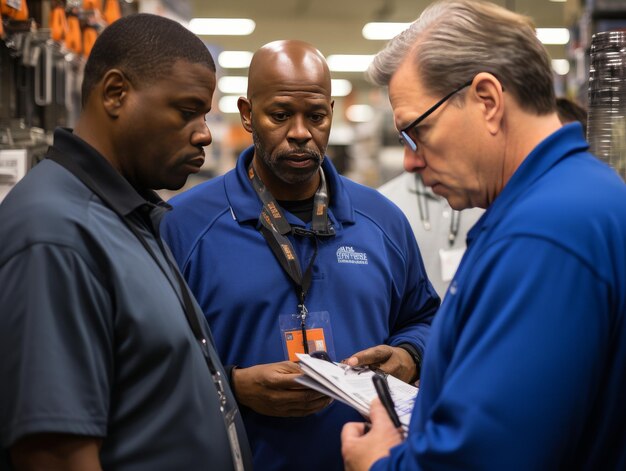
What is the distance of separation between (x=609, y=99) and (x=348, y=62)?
15458 mm

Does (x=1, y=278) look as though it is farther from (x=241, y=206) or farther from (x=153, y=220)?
(x=241, y=206)

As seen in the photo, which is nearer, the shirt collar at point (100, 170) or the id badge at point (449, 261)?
the shirt collar at point (100, 170)

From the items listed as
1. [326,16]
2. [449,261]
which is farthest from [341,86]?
[449,261]

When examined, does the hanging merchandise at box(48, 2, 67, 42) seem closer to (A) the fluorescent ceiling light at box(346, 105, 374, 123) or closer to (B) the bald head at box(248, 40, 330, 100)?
(B) the bald head at box(248, 40, 330, 100)

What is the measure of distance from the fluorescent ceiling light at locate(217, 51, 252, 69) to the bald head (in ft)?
44.1

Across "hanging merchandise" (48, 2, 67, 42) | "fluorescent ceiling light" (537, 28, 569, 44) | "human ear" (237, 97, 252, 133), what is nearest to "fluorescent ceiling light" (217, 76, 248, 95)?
"fluorescent ceiling light" (537, 28, 569, 44)

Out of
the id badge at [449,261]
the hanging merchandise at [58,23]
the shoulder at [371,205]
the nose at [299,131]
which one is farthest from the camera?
the id badge at [449,261]

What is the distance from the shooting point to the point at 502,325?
118cm

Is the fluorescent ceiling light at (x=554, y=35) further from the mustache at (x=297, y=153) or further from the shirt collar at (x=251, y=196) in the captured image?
the mustache at (x=297, y=153)

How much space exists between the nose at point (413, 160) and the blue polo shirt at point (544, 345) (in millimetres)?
302

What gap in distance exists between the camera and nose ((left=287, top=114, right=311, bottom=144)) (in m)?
2.34

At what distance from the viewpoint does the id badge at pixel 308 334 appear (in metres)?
2.21

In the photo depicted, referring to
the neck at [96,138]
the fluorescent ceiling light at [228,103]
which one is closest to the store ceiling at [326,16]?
the fluorescent ceiling light at [228,103]

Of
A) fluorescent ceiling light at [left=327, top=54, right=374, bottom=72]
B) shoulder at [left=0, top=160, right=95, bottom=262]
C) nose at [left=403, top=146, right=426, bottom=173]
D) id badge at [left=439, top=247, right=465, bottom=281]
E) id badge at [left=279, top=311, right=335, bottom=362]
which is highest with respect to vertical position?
nose at [left=403, top=146, right=426, bottom=173]
